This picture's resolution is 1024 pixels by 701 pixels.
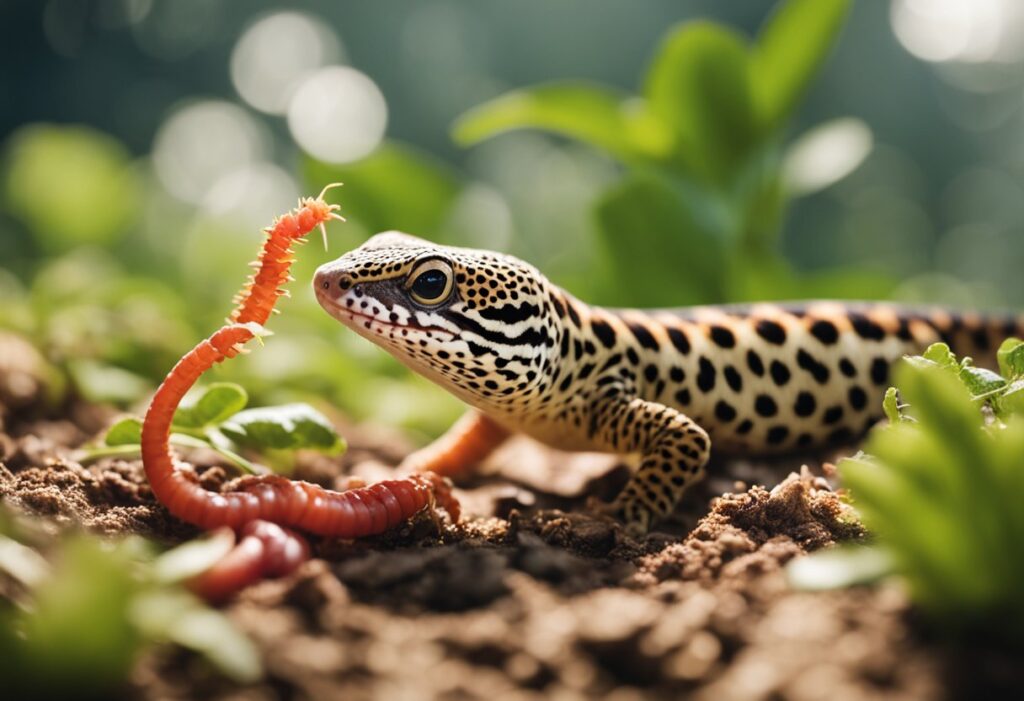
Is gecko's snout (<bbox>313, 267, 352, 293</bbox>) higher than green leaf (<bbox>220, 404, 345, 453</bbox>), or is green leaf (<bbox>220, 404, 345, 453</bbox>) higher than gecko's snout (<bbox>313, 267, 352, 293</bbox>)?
gecko's snout (<bbox>313, 267, 352, 293</bbox>)

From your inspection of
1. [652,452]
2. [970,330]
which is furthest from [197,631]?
[970,330]

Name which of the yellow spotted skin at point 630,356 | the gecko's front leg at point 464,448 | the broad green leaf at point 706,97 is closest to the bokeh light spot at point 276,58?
the broad green leaf at point 706,97

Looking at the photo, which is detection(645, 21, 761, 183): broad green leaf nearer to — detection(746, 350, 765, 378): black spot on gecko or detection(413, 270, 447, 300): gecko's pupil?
detection(746, 350, 765, 378): black spot on gecko

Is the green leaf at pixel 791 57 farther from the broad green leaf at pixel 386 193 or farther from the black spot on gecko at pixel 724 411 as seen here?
the black spot on gecko at pixel 724 411

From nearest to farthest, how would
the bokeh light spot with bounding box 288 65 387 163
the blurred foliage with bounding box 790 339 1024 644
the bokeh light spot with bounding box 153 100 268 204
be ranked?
the blurred foliage with bounding box 790 339 1024 644 → the bokeh light spot with bounding box 288 65 387 163 → the bokeh light spot with bounding box 153 100 268 204

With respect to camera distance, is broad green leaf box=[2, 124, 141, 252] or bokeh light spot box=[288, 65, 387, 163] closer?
broad green leaf box=[2, 124, 141, 252]

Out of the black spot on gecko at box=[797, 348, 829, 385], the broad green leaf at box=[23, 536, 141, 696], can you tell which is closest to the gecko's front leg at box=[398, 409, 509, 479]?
the black spot on gecko at box=[797, 348, 829, 385]

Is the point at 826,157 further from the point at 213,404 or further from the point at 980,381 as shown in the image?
the point at 213,404

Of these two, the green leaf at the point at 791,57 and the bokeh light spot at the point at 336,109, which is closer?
the green leaf at the point at 791,57
